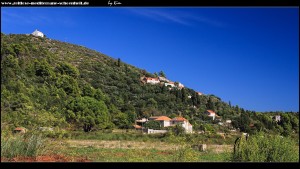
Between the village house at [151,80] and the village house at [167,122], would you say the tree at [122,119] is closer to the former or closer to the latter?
the village house at [151,80]

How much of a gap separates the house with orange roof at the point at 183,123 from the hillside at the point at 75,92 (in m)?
0.33

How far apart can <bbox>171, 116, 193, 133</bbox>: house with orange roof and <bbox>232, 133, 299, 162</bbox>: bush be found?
32.7 feet

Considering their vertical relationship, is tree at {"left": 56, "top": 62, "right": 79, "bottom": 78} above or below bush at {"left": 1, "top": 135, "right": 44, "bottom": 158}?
above

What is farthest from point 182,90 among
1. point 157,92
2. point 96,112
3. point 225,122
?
point 96,112

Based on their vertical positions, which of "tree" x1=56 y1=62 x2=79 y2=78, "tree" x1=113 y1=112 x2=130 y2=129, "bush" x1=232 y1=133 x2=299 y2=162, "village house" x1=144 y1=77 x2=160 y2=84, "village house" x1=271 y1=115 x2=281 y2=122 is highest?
"village house" x1=144 y1=77 x2=160 y2=84

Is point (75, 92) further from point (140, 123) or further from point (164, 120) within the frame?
point (164, 120)

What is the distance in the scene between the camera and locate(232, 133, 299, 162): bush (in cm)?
704

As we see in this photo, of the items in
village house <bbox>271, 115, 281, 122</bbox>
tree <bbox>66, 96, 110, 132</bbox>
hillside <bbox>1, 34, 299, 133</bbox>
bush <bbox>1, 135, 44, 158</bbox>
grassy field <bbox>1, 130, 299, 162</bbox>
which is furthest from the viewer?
village house <bbox>271, 115, 281, 122</bbox>

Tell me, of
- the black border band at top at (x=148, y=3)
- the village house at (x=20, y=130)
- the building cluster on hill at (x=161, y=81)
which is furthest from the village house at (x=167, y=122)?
the black border band at top at (x=148, y=3)

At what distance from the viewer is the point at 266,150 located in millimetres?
7160

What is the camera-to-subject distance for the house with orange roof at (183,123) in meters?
17.4

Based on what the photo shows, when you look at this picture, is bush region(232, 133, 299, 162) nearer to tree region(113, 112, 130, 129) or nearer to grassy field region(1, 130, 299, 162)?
grassy field region(1, 130, 299, 162)

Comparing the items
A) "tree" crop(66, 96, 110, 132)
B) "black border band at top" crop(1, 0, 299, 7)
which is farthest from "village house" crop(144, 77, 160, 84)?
"black border band at top" crop(1, 0, 299, 7)
